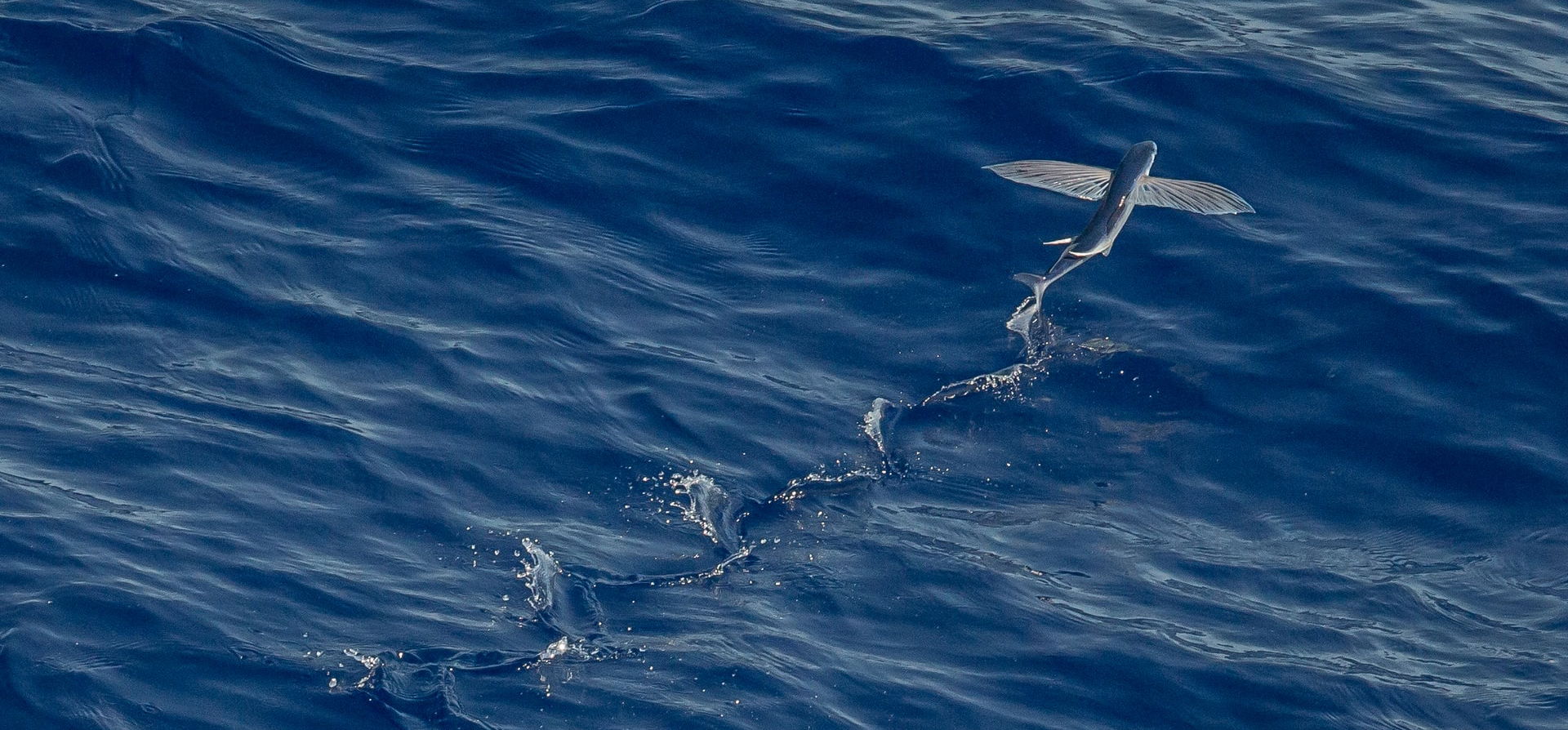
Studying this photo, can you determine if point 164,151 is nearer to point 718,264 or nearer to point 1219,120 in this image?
point 718,264

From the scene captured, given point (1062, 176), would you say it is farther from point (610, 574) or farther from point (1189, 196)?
point (610, 574)

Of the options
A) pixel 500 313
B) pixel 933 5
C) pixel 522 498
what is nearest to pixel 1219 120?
pixel 933 5

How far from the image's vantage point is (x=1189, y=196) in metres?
9.06

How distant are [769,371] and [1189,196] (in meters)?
2.62

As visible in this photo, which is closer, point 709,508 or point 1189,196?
point 709,508

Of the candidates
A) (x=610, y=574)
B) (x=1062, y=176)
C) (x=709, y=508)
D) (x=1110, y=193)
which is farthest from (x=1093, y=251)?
(x=610, y=574)

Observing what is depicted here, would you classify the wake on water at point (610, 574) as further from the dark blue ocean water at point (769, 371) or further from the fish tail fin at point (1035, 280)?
the fish tail fin at point (1035, 280)

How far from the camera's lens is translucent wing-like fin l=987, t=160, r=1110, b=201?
9203mm

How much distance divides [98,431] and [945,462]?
450cm

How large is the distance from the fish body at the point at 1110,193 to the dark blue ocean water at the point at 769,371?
39.1 inches

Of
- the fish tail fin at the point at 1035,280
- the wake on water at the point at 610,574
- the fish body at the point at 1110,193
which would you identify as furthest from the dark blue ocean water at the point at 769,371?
the fish body at the point at 1110,193

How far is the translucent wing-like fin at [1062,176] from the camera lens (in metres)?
9.20

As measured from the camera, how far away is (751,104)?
11.8 meters

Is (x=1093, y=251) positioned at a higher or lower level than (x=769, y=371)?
higher
